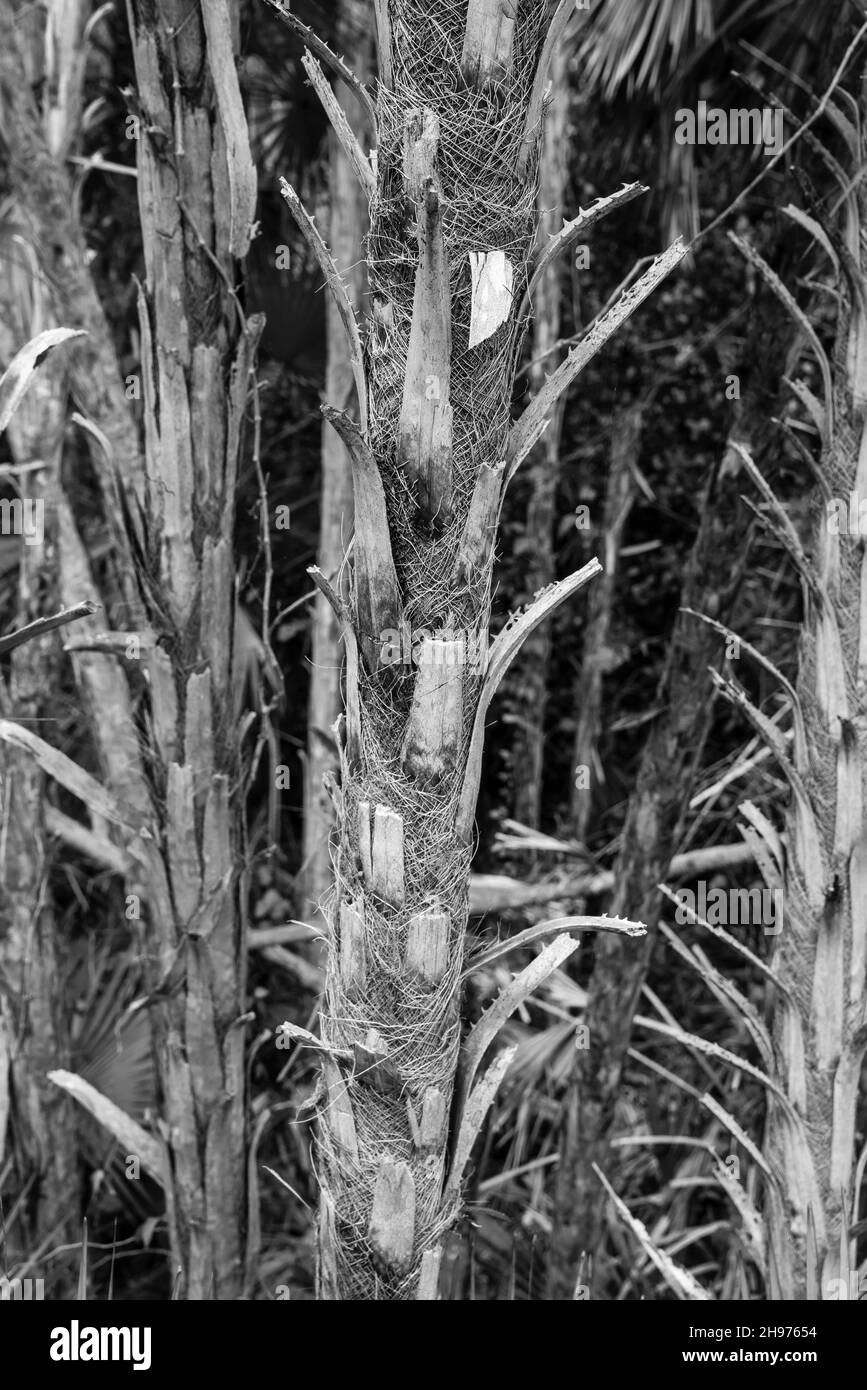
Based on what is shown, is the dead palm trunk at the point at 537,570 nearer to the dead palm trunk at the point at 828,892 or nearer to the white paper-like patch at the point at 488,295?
the dead palm trunk at the point at 828,892

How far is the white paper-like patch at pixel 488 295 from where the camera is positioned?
116 centimetres

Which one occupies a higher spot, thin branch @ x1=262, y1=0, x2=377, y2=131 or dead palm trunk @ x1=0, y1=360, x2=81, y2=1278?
thin branch @ x1=262, y1=0, x2=377, y2=131

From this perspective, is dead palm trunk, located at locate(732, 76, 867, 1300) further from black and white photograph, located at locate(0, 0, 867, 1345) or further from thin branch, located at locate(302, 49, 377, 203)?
thin branch, located at locate(302, 49, 377, 203)

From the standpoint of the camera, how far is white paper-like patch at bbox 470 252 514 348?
45.8 inches

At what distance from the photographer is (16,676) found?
3.50 metres

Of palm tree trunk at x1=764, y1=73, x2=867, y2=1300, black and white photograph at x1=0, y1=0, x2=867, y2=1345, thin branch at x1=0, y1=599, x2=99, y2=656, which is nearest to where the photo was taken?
thin branch at x1=0, y1=599, x2=99, y2=656

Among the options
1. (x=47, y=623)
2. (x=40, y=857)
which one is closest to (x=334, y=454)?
(x=40, y=857)

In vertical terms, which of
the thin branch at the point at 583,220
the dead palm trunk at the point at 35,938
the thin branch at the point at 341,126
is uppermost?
the thin branch at the point at 341,126

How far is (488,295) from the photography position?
1.17 m

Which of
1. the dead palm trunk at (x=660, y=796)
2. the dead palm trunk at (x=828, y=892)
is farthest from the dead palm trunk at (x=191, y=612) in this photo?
the dead palm trunk at (x=660, y=796)

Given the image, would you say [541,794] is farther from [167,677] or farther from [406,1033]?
[406,1033]

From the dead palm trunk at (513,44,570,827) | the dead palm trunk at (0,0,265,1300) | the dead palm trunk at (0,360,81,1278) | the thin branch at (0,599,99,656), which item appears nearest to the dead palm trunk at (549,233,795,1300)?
the dead palm trunk at (0,0,265,1300)

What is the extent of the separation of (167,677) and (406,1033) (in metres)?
0.77
